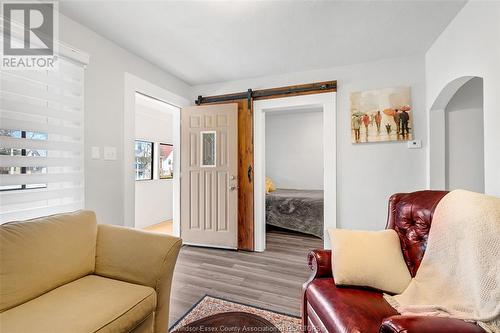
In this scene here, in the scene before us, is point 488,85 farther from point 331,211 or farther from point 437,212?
point 331,211

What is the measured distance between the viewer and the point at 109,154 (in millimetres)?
2354

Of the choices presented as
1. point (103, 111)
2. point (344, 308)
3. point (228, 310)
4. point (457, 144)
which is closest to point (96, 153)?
point (103, 111)

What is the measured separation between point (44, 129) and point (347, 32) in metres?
2.74

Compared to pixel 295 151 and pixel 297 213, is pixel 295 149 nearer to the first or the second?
pixel 295 151

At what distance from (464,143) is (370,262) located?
2.12 metres

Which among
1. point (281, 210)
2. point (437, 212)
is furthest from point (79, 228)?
point (281, 210)

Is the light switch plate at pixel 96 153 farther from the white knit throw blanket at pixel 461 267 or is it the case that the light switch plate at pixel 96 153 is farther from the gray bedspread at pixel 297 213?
the gray bedspread at pixel 297 213

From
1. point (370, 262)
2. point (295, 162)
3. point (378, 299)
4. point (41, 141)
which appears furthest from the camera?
point (295, 162)

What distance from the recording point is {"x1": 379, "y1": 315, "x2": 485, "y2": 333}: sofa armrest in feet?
2.67

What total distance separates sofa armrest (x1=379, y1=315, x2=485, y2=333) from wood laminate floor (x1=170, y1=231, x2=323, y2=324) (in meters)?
1.19

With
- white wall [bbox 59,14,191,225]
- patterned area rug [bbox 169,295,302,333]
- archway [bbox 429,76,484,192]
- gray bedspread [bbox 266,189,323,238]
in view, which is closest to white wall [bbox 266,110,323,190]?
gray bedspread [bbox 266,189,323,238]

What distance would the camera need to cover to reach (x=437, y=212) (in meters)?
1.36

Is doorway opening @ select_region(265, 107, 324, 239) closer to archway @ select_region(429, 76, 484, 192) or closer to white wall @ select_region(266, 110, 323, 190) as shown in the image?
white wall @ select_region(266, 110, 323, 190)

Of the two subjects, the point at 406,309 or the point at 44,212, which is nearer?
the point at 406,309
